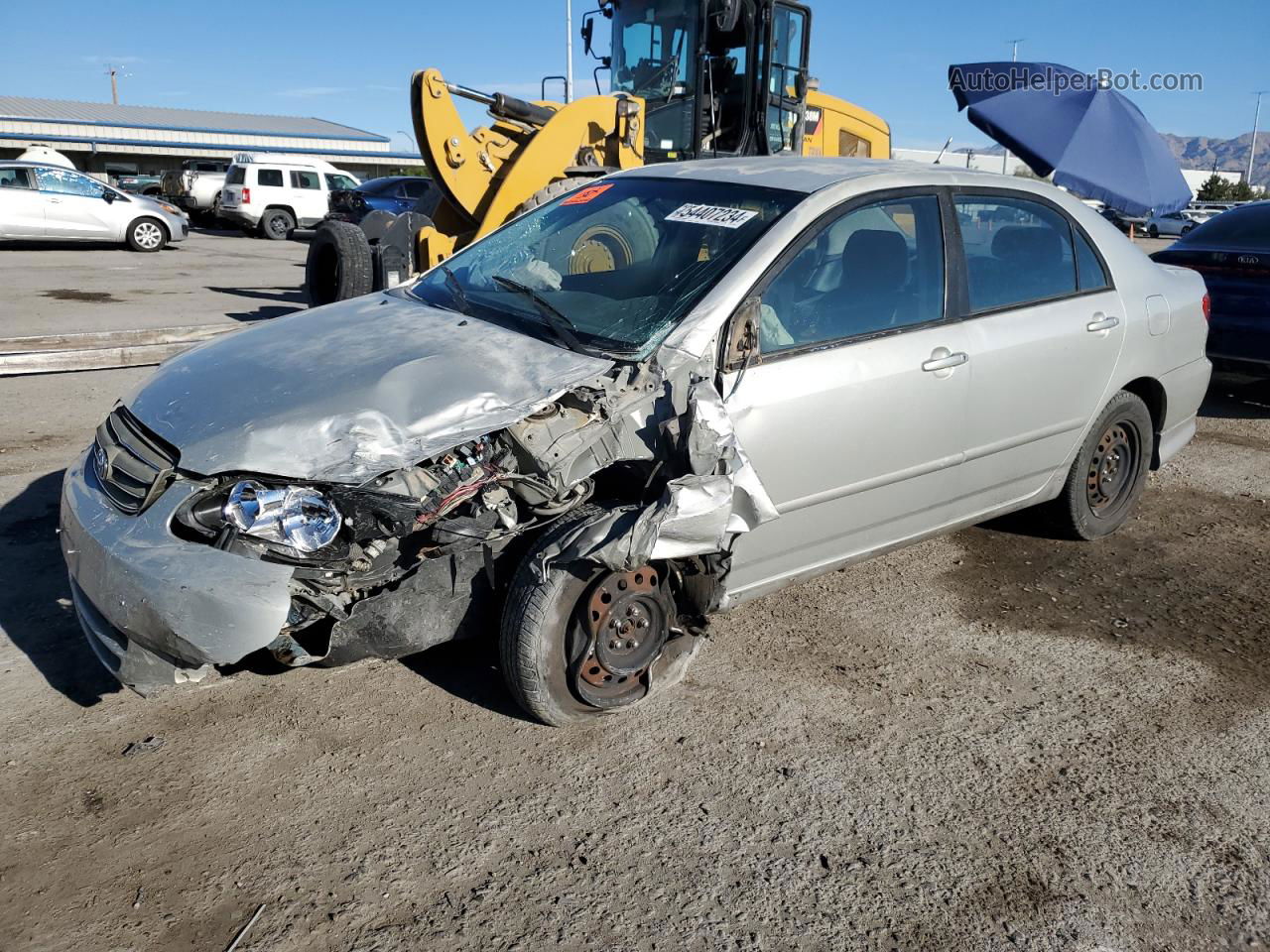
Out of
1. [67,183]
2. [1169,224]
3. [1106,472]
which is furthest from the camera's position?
[1169,224]

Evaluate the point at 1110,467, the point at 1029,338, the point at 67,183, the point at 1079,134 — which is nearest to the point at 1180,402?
the point at 1110,467

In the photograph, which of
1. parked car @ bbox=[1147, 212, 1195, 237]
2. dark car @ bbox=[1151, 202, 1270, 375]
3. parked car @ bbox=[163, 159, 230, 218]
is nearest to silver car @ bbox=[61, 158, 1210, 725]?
dark car @ bbox=[1151, 202, 1270, 375]

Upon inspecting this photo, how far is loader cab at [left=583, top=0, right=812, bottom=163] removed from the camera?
8938 mm

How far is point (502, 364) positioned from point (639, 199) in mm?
1268

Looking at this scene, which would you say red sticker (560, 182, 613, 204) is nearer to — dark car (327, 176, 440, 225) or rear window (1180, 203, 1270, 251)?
rear window (1180, 203, 1270, 251)

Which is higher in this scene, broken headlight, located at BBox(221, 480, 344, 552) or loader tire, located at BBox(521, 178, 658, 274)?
loader tire, located at BBox(521, 178, 658, 274)

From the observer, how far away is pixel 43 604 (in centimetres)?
381

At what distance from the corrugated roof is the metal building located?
1.6 inches

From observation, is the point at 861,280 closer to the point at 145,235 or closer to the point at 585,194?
the point at 585,194

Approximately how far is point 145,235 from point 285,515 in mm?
19502

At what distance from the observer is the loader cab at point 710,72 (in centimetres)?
894

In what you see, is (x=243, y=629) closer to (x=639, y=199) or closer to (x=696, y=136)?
(x=639, y=199)

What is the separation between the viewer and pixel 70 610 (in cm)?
376

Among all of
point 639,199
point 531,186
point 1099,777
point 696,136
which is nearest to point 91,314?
point 531,186
